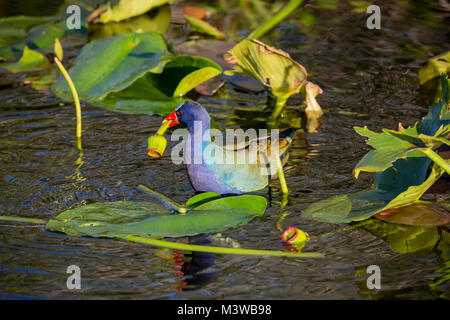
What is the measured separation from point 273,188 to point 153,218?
3.26 feet

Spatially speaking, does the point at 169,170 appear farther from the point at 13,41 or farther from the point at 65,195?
the point at 13,41

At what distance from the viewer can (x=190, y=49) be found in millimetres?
5832

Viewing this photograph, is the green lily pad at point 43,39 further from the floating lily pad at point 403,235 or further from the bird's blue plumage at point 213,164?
the floating lily pad at point 403,235

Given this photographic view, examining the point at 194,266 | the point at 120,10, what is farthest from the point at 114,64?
the point at 194,266

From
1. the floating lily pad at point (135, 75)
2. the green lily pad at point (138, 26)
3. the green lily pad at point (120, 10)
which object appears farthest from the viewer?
the green lily pad at point (120, 10)

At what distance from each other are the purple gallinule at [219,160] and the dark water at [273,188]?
0.15m

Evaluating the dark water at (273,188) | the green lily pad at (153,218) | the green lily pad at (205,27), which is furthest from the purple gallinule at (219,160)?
the green lily pad at (205,27)

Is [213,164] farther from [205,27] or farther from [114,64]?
[205,27]

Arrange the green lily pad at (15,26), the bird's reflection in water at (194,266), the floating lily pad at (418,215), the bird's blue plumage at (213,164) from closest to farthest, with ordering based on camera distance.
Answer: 1. the bird's reflection in water at (194,266)
2. the floating lily pad at (418,215)
3. the bird's blue plumage at (213,164)
4. the green lily pad at (15,26)

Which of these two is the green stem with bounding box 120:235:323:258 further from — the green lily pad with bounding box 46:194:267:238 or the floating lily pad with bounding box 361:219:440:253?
the floating lily pad with bounding box 361:219:440:253

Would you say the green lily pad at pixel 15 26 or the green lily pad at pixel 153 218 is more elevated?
the green lily pad at pixel 15 26

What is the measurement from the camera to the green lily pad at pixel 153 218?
3156mm

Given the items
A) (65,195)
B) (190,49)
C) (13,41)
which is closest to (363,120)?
(190,49)

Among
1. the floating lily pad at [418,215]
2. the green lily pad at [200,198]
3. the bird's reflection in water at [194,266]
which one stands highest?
the green lily pad at [200,198]
